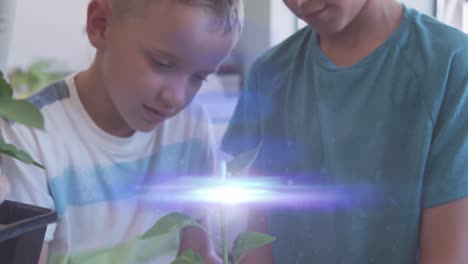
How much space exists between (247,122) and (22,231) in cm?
50

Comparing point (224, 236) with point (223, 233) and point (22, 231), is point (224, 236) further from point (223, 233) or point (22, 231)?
point (22, 231)

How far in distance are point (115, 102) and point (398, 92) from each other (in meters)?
0.39

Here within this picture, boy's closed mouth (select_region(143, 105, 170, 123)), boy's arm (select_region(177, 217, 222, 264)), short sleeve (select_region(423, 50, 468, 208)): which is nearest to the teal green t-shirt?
short sleeve (select_region(423, 50, 468, 208))

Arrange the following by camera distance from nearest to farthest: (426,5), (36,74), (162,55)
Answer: (162,55) < (426,5) < (36,74)

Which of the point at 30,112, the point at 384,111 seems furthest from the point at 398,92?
the point at 30,112

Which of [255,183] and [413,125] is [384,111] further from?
[255,183]

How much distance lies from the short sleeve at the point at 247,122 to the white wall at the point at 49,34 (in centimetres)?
124

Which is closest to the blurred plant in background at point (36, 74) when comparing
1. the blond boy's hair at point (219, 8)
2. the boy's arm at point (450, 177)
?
the blond boy's hair at point (219, 8)

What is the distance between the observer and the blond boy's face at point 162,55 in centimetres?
60

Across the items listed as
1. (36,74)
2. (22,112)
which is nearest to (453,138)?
(22,112)

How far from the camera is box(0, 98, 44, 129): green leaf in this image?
0.32 metres

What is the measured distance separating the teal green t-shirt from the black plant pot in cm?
45

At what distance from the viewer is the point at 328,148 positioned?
2.48ft

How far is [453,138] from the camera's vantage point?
65 cm
